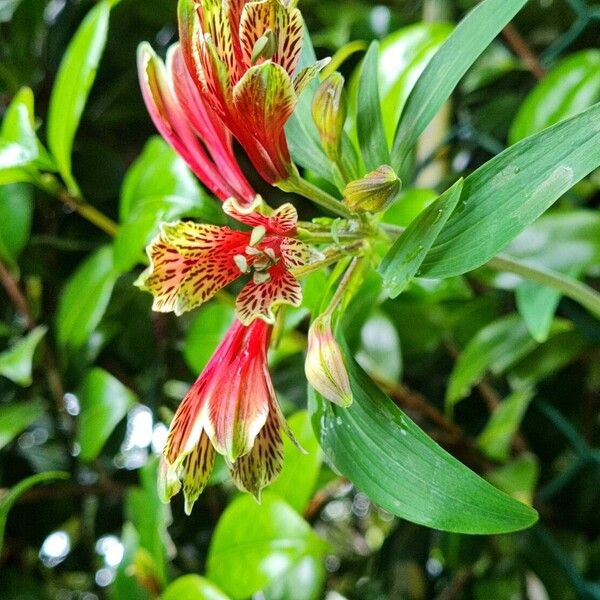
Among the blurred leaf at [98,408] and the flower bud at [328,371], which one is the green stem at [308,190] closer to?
the flower bud at [328,371]

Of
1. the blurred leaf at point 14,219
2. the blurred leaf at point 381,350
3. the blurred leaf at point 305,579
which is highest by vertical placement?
the blurred leaf at point 14,219

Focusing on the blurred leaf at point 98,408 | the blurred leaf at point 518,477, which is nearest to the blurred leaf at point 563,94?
the blurred leaf at point 518,477

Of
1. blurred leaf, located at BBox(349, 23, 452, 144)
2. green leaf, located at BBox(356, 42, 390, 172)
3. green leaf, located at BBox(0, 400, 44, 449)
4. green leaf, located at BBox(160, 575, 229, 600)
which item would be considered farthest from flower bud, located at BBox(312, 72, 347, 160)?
green leaf, located at BBox(0, 400, 44, 449)

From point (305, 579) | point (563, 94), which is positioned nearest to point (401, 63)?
point (563, 94)

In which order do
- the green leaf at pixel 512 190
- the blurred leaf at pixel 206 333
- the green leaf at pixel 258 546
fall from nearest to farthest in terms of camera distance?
1. the green leaf at pixel 512 190
2. the green leaf at pixel 258 546
3. the blurred leaf at pixel 206 333

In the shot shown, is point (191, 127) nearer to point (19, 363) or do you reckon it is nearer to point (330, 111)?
point (330, 111)

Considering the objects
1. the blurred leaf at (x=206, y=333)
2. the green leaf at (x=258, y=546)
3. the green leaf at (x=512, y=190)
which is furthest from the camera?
the blurred leaf at (x=206, y=333)

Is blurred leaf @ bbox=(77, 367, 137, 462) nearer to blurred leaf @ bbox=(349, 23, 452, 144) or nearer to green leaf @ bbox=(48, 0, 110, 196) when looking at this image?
green leaf @ bbox=(48, 0, 110, 196)
